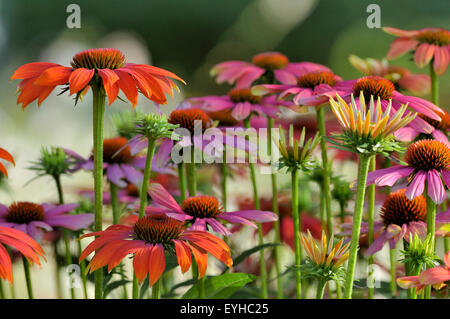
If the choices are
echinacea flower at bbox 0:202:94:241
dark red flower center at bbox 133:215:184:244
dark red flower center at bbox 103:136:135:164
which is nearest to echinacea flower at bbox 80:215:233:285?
dark red flower center at bbox 133:215:184:244

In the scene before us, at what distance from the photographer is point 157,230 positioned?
1.56 feet

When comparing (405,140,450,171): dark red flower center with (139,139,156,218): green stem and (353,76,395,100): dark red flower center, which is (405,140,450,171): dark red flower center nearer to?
(353,76,395,100): dark red flower center

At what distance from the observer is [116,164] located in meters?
0.72

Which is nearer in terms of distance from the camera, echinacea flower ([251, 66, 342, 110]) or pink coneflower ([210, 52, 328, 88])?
echinacea flower ([251, 66, 342, 110])

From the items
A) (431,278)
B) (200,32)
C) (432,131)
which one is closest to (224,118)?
(432,131)

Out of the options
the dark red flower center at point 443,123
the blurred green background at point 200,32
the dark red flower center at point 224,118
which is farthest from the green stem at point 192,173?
the blurred green background at point 200,32

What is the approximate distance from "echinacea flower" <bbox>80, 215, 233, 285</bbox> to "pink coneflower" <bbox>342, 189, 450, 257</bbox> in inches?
6.5

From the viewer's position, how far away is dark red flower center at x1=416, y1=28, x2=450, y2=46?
75cm

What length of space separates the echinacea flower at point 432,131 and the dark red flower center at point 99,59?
0.27 m

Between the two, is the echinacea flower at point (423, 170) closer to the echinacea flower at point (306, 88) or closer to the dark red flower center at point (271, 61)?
the echinacea flower at point (306, 88)

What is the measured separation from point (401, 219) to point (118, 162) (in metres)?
0.33

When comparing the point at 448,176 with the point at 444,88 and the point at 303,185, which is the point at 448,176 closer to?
the point at 303,185

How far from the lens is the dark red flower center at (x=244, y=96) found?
0.73 meters
